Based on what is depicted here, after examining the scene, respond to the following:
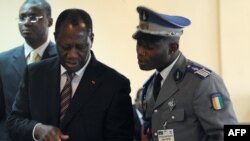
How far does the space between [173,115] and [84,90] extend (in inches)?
17.3

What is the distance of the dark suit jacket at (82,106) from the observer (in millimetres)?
1767

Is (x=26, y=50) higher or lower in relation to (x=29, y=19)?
lower

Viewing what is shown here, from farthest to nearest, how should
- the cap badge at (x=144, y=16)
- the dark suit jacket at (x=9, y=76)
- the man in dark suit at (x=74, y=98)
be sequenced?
the dark suit jacket at (x=9, y=76) → the cap badge at (x=144, y=16) → the man in dark suit at (x=74, y=98)

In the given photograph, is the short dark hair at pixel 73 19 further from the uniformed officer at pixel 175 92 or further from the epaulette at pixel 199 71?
the epaulette at pixel 199 71

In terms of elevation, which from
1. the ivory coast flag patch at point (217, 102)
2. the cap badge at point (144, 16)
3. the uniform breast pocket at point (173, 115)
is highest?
the cap badge at point (144, 16)

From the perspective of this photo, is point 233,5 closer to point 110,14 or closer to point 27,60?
point 110,14

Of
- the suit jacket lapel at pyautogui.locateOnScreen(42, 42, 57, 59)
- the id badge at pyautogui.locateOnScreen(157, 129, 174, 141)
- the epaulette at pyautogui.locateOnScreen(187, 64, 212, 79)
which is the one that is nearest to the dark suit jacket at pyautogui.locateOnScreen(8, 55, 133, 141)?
the id badge at pyautogui.locateOnScreen(157, 129, 174, 141)

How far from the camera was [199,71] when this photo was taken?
1.78 m

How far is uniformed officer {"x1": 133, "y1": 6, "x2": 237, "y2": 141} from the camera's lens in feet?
5.47

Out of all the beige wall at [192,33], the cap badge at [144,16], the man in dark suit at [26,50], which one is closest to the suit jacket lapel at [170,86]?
the cap badge at [144,16]

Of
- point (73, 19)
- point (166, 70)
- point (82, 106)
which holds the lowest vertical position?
point (82, 106)

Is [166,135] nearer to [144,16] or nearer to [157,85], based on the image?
[157,85]

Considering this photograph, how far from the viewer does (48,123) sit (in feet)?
6.00

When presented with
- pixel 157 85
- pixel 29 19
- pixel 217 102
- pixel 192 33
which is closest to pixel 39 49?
pixel 29 19
